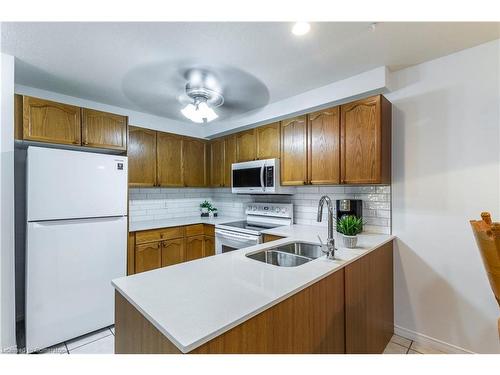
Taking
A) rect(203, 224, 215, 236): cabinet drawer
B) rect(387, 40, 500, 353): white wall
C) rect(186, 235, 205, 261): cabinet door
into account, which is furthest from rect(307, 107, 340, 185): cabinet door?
rect(186, 235, 205, 261): cabinet door

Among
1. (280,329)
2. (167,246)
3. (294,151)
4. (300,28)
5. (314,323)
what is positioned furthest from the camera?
(167,246)

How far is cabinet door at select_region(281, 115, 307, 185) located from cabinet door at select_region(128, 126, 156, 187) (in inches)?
66.8

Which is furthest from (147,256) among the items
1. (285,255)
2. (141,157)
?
(285,255)

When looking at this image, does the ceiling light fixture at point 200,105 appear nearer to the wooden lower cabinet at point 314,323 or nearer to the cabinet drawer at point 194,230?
the cabinet drawer at point 194,230

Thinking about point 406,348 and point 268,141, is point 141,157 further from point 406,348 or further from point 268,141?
point 406,348

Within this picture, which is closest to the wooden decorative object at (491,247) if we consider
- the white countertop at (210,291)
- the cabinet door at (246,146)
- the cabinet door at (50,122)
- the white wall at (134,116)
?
the white countertop at (210,291)

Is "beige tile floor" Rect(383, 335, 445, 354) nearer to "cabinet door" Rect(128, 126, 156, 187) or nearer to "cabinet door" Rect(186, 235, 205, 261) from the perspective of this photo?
"cabinet door" Rect(186, 235, 205, 261)

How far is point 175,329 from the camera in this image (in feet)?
2.47

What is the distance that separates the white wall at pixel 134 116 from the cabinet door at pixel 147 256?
1.65 meters

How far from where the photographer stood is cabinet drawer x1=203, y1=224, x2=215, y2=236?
3.10 m

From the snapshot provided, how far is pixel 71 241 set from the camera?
2.01 metres

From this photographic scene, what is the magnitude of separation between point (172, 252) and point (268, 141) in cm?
180

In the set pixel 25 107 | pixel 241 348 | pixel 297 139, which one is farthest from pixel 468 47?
pixel 25 107

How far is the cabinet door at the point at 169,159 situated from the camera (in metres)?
3.16
